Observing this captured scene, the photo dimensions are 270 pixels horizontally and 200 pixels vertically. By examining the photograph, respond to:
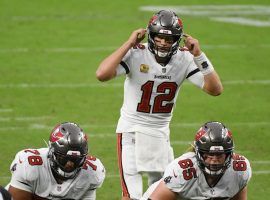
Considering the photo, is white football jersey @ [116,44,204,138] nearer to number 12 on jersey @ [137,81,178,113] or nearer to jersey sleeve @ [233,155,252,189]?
number 12 on jersey @ [137,81,178,113]

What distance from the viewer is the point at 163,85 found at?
9.06m

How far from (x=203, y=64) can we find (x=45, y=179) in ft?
6.13

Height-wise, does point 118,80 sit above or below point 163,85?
below

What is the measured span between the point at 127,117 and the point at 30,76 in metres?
6.15

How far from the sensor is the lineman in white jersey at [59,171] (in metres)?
7.89

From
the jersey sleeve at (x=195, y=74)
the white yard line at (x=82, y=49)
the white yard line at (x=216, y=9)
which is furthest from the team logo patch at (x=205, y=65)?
the white yard line at (x=216, y=9)

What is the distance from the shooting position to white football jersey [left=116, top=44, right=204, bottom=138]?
904 cm

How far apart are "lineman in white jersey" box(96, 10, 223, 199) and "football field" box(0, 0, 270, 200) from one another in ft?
4.80

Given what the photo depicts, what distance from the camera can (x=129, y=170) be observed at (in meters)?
8.98

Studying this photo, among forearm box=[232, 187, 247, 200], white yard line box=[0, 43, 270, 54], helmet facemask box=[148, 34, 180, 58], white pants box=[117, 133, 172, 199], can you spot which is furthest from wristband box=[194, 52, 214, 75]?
white yard line box=[0, 43, 270, 54]

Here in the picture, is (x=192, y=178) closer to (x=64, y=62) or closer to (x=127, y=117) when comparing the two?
(x=127, y=117)

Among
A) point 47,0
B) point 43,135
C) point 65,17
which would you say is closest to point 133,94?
point 43,135

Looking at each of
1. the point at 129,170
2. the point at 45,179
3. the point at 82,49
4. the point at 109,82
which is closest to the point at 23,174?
the point at 45,179

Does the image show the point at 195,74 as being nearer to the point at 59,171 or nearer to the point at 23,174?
the point at 59,171
